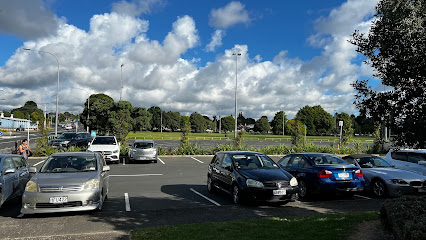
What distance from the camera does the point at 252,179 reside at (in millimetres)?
8336

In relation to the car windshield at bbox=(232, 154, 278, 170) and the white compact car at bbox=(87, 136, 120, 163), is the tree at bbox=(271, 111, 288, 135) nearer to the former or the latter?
the white compact car at bbox=(87, 136, 120, 163)

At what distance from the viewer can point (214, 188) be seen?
1054 centimetres

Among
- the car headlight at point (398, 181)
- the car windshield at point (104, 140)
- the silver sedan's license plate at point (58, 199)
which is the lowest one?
the silver sedan's license plate at point (58, 199)

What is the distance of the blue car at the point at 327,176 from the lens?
29.9 ft

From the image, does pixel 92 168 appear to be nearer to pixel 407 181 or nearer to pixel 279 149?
pixel 407 181

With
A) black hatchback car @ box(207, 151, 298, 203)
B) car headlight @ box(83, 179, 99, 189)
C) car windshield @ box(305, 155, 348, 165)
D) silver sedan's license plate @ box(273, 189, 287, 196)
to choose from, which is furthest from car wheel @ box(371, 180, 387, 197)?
car headlight @ box(83, 179, 99, 189)

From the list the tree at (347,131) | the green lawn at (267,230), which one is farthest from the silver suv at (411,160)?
the tree at (347,131)

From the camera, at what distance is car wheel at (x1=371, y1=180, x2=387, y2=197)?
985 centimetres

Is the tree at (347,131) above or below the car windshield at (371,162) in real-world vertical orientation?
above

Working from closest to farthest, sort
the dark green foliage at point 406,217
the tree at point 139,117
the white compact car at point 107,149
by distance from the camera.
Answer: the dark green foliage at point 406,217
the white compact car at point 107,149
the tree at point 139,117

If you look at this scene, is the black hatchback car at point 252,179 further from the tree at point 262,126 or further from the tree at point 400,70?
the tree at point 262,126

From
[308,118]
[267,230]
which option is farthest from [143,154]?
[308,118]

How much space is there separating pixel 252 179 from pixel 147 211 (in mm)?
2799

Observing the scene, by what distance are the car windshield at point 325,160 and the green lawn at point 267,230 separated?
3.31 m
